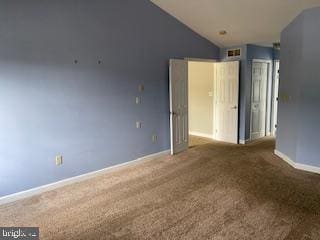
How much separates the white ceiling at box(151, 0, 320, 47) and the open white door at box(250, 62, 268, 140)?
0.82 metres

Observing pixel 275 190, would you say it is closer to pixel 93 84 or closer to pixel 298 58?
pixel 298 58

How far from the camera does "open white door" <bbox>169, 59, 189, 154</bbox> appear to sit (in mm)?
4957

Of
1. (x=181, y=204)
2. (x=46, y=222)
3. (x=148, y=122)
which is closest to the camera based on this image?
(x=46, y=222)

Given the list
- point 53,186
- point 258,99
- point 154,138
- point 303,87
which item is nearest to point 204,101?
point 258,99

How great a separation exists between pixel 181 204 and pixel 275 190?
1.40 m

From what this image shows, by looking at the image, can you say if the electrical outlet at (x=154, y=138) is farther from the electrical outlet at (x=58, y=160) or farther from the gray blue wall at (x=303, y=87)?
the gray blue wall at (x=303, y=87)

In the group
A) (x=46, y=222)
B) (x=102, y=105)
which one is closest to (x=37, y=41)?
(x=102, y=105)

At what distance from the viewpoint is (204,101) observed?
265 inches

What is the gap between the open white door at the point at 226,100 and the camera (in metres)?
5.85

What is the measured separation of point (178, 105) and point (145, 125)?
0.93 meters

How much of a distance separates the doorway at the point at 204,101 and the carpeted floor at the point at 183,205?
1228 mm

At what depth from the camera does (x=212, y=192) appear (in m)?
3.34

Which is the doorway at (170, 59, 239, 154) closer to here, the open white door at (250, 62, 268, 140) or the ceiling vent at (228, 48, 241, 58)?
the ceiling vent at (228, 48, 241, 58)

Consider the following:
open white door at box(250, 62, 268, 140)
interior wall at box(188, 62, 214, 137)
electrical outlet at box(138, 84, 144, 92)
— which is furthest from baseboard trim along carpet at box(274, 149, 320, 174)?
electrical outlet at box(138, 84, 144, 92)
